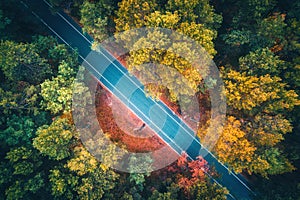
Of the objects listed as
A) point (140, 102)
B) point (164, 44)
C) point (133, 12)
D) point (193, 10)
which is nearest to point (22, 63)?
point (133, 12)

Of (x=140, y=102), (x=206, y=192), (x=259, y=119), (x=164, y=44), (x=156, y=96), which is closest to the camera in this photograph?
(x=164, y=44)

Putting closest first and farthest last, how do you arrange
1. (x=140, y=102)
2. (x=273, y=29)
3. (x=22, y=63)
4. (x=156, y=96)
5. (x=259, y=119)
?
(x=22, y=63), (x=273, y=29), (x=259, y=119), (x=156, y=96), (x=140, y=102)

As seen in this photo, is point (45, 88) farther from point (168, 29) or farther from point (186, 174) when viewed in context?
point (186, 174)

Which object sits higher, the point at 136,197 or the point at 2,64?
the point at 2,64

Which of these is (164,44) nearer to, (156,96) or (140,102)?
(156,96)

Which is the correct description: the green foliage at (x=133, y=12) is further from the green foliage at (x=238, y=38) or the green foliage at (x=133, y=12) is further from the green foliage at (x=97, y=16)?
the green foliage at (x=238, y=38)

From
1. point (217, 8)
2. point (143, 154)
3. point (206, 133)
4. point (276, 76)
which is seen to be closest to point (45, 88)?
point (143, 154)
